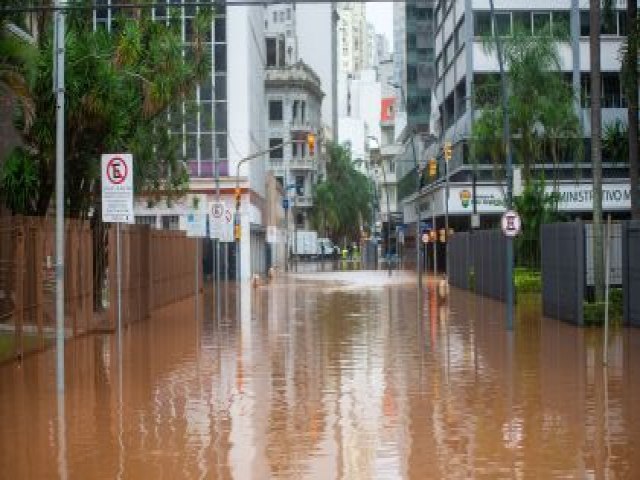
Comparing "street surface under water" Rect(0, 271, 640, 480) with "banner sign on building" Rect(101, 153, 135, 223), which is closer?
"street surface under water" Rect(0, 271, 640, 480)

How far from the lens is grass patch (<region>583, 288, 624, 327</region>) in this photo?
24.6 metres

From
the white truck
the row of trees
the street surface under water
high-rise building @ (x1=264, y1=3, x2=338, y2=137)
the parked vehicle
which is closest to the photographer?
the street surface under water

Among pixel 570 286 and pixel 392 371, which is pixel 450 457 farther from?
pixel 570 286

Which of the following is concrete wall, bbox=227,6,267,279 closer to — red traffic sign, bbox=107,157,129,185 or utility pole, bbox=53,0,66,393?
red traffic sign, bbox=107,157,129,185

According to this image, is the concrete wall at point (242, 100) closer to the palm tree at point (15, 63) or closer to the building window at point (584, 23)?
the building window at point (584, 23)

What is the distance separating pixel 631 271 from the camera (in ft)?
79.7

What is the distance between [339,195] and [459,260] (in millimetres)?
74267

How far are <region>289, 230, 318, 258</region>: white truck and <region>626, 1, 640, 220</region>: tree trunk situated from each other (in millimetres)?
84658

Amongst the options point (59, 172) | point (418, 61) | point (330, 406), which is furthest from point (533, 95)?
point (418, 61)

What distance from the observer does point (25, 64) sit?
20812 millimetres

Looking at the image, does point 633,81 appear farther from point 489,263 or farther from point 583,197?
point 583,197

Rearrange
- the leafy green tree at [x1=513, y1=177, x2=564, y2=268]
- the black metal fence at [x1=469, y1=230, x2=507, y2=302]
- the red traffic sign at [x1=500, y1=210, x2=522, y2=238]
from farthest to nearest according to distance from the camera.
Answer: the leafy green tree at [x1=513, y1=177, x2=564, y2=268], the black metal fence at [x1=469, y1=230, x2=507, y2=302], the red traffic sign at [x1=500, y1=210, x2=522, y2=238]

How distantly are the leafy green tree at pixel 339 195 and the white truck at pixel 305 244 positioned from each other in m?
5.32

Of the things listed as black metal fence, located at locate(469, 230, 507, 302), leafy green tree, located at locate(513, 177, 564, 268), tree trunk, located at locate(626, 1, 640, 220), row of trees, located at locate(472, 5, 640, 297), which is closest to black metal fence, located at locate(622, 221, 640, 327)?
tree trunk, located at locate(626, 1, 640, 220)
